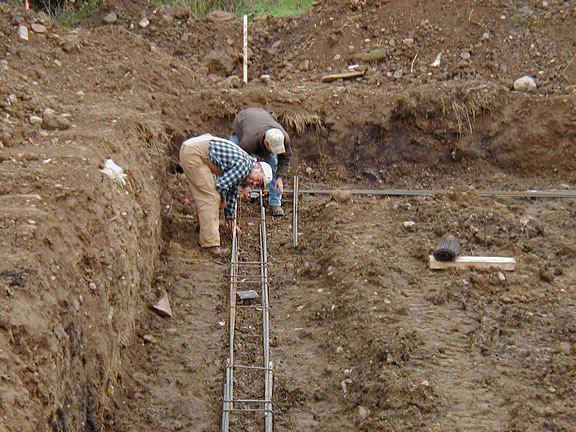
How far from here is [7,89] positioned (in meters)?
7.86

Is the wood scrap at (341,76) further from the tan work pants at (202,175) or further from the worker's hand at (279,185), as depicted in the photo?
the tan work pants at (202,175)

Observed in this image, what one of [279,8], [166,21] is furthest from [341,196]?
[279,8]

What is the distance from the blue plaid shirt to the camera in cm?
770

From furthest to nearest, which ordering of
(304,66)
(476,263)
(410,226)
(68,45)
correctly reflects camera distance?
(304,66) < (68,45) < (410,226) < (476,263)

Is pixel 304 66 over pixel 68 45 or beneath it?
beneath

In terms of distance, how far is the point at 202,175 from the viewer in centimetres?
797

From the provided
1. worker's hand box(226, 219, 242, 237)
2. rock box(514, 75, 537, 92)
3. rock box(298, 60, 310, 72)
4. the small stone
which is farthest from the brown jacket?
rock box(514, 75, 537, 92)

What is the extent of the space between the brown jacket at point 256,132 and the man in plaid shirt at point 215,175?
0.55m

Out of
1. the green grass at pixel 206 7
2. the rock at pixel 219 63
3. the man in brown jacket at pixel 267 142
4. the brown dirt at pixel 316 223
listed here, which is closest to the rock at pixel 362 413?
the brown dirt at pixel 316 223

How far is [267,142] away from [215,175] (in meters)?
0.69

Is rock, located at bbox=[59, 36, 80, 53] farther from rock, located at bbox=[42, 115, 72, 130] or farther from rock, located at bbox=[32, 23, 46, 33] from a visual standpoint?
rock, located at bbox=[42, 115, 72, 130]

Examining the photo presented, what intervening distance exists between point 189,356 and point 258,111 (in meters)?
3.68

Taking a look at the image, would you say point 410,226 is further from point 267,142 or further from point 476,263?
point 267,142

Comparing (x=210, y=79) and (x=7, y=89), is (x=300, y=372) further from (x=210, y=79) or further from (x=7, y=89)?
(x=210, y=79)
